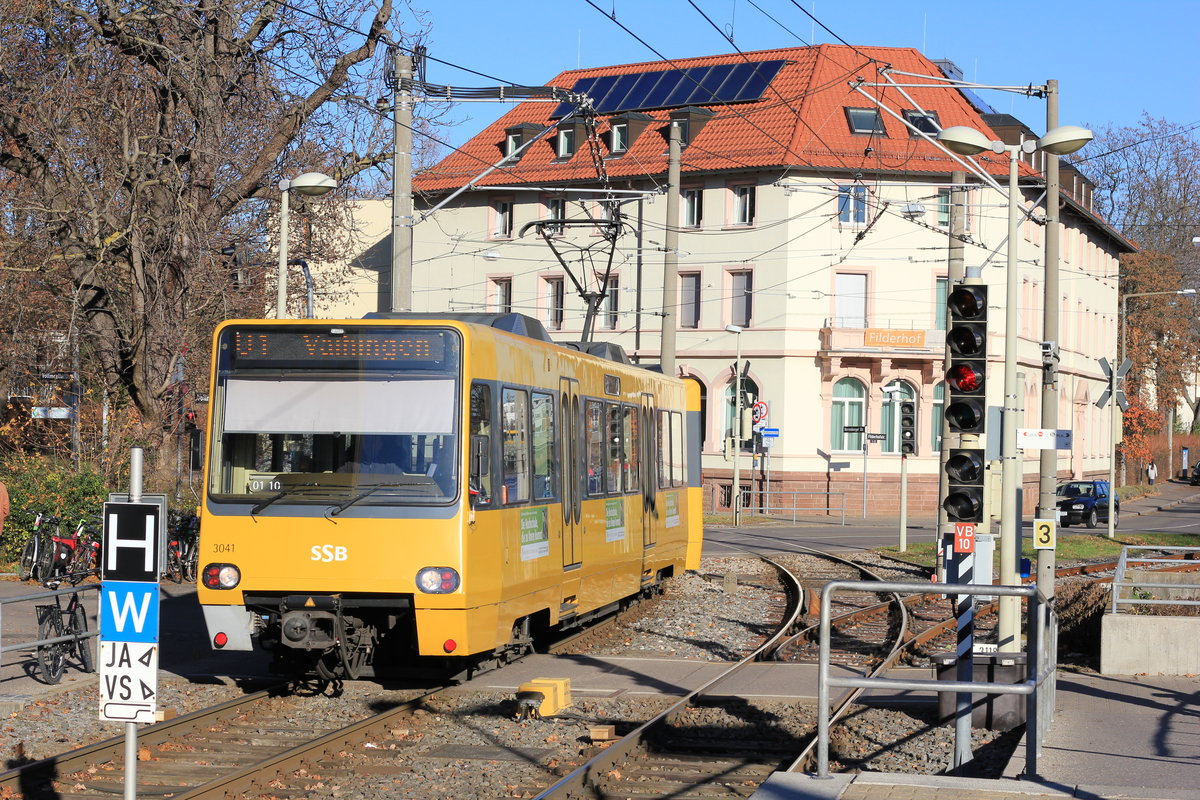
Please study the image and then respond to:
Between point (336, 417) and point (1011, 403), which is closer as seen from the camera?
point (336, 417)

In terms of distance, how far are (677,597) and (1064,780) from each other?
1442 centimetres

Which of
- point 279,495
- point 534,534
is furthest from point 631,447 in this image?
point 279,495

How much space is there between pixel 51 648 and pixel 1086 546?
94.8ft

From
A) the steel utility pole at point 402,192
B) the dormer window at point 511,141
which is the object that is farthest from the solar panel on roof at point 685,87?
the steel utility pole at point 402,192

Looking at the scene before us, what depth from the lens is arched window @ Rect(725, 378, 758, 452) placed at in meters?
53.4

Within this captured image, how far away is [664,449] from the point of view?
2111cm

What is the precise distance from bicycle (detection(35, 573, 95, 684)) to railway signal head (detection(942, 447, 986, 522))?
7.40m

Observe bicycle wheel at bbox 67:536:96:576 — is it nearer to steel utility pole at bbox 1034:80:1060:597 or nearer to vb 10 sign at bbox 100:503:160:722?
steel utility pole at bbox 1034:80:1060:597

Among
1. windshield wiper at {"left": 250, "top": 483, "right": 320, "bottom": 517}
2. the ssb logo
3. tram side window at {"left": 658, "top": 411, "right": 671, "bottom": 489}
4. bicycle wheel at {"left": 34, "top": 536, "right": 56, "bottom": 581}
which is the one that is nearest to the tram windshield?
windshield wiper at {"left": 250, "top": 483, "right": 320, "bottom": 517}

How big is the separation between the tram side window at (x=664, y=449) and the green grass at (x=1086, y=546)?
11407 millimetres

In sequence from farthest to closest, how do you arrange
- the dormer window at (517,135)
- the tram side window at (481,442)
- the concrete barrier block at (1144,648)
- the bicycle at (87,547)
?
the dormer window at (517,135) < the bicycle at (87,547) < the concrete barrier block at (1144,648) < the tram side window at (481,442)

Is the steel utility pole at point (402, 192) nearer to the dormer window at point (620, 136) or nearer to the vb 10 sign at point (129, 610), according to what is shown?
the vb 10 sign at point (129, 610)

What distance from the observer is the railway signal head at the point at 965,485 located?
1162 centimetres

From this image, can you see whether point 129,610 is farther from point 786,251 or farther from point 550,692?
point 786,251
